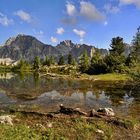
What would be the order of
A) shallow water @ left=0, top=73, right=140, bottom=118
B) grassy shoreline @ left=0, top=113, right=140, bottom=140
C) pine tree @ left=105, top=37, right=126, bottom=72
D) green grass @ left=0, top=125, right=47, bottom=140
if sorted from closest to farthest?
green grass @ left=0, top=125, right=47, bottom=140 < grassy shoreline @ left=0, top=113, right=140, bottom=140 < shallow water @ left=0, top=73, right=140, bottom=118 < pine tree @ left=105, top=37, right=126, bottom=72

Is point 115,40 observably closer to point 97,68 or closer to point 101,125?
point 97,68

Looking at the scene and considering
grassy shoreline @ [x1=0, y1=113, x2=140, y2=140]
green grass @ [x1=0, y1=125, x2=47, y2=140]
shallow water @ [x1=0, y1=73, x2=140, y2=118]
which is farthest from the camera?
shallow water @ [x1=0, y1=73, x2=140, y2=118]

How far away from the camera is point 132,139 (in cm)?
2108

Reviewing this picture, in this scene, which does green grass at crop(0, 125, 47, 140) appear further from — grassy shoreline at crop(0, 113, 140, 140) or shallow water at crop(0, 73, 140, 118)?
shallow water at crop(0, 73, 140, 118)

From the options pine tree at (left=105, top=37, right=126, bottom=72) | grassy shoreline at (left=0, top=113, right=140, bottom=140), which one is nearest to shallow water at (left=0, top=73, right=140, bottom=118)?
grassy shoreline at (left=0, top=113, right=140, bottom=140)

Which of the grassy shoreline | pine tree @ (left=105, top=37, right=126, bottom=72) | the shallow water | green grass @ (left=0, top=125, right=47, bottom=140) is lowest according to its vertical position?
the shallow water

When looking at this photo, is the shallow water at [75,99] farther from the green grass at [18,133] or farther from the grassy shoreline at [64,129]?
the green grass at [18,133]

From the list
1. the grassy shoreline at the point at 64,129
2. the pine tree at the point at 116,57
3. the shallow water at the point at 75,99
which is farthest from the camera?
the pine tree at the point at 116,57

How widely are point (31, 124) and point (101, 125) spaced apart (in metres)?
5.82

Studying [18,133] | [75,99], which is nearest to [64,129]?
[18,133]

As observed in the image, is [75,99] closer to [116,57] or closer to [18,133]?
[18,133]

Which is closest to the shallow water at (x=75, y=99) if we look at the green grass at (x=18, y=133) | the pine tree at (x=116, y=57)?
the green grass at (x=18, y=133)

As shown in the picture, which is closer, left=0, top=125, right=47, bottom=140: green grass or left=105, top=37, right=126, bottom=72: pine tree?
left=0, top=125, right=47, bottom=140: green grass

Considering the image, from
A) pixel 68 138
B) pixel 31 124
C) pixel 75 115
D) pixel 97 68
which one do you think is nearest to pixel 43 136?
pixel 68 138
